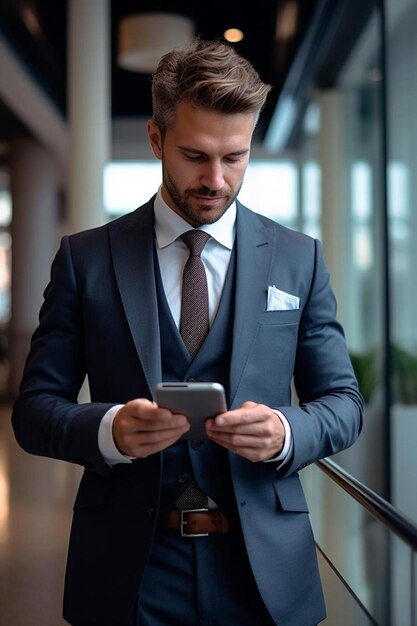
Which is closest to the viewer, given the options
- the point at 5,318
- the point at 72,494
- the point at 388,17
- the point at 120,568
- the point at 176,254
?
the point at 120,568

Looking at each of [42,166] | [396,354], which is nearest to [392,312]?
[396,354]

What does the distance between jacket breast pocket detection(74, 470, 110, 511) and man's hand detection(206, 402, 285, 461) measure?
1.02 feet

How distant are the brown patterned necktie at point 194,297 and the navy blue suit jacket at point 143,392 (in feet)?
0.20

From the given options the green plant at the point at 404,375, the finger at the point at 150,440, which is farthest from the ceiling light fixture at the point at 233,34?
the finger at the point at 150,440

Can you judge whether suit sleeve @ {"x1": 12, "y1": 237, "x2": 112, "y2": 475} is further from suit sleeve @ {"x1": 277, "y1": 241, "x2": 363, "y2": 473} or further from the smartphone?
suit sleeve @ {"x1": 277, "y1": 241, "x2": 363, "y2": 473}

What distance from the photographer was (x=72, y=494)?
7.54 metres

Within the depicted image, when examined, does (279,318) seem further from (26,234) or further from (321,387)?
(26,234)

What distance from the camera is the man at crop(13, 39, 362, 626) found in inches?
70.8

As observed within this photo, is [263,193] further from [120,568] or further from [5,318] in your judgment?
[120,568]

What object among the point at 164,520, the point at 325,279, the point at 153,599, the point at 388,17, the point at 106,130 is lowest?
the point at 153,599

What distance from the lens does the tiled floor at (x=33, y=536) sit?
453 centimetres

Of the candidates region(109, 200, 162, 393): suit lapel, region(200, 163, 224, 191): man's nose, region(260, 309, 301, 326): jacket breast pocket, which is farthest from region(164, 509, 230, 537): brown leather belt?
region(200, 163, 224, 191): man's nose

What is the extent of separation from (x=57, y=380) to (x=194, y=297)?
0.30 m

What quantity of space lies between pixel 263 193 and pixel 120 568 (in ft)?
56.1
